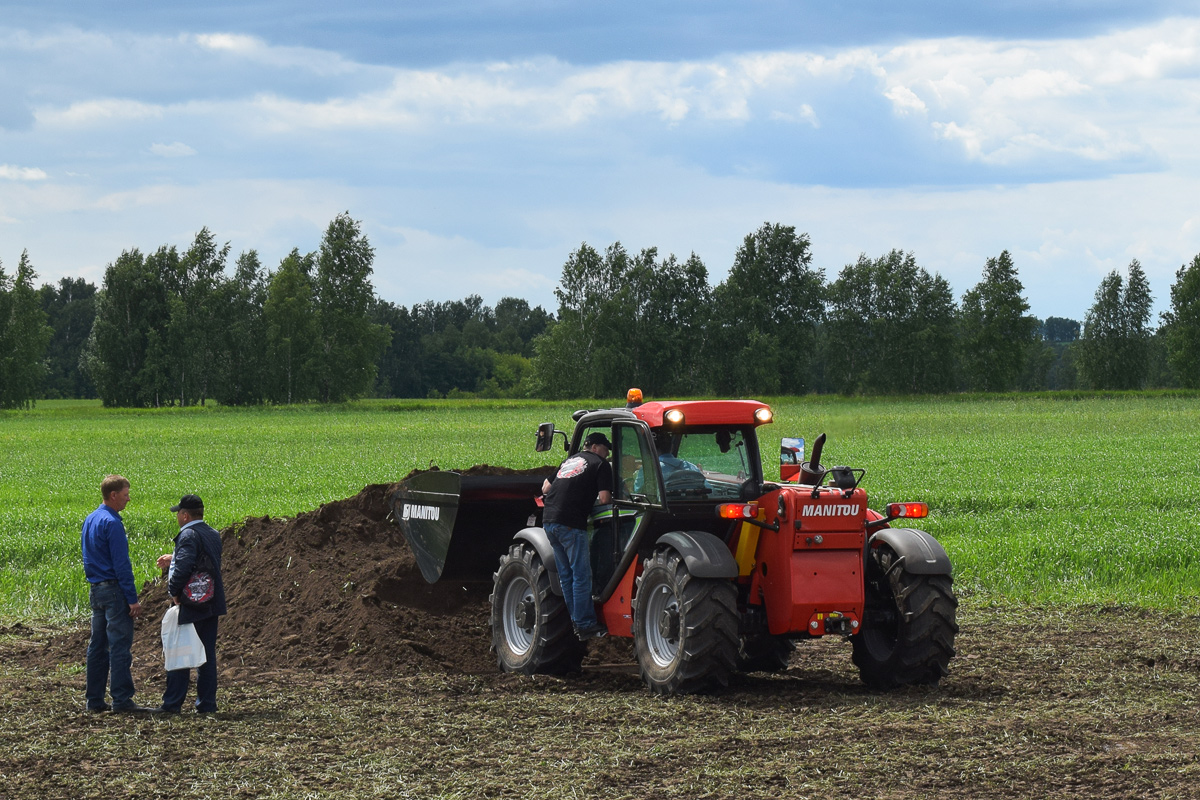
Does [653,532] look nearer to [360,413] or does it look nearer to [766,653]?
[766,653]

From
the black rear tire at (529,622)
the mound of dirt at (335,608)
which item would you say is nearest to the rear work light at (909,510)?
the black rear tire at (529,622)

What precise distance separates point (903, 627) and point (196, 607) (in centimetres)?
513

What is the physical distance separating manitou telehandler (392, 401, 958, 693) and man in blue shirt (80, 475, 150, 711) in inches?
119

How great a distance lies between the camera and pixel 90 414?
272 feet

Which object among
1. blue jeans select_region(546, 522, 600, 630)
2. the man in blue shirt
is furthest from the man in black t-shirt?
the man in blue shirt

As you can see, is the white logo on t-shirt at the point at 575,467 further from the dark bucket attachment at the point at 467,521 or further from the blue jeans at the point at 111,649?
the blue jeans at the point at 111,649

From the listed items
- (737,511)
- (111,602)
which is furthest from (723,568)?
(111,602)

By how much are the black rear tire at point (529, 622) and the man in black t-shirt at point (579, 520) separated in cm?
30

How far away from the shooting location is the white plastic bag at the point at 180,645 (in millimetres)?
8430

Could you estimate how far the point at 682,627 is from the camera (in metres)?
8.26

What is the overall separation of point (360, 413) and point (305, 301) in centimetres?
2209

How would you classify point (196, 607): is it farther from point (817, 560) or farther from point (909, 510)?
point (909, 510)

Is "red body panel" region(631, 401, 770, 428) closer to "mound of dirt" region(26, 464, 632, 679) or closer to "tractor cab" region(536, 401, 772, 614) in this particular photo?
"tractor cab" region(536, 401, 772, 614)

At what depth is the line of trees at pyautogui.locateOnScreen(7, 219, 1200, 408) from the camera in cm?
9881
